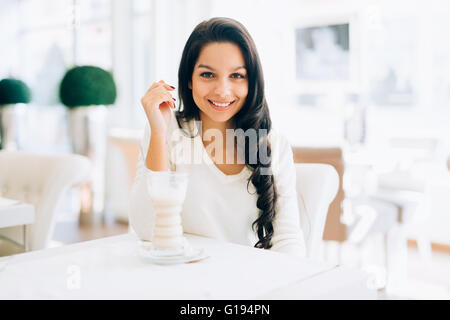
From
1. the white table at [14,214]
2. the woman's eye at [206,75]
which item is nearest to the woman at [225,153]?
the woman's eye at [206,75]

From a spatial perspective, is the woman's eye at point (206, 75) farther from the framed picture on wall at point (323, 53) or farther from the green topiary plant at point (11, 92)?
the green topiary plant at point (11, 92)

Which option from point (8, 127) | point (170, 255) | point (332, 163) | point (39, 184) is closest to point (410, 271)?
point (332, 163)

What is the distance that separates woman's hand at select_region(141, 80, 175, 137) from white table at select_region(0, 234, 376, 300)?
367mm

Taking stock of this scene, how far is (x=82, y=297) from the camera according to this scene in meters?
0.73

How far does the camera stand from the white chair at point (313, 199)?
1370 millimetres

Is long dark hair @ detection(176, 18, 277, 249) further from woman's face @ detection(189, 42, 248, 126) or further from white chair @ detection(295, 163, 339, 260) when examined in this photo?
white chair @ detection(295, 163, 339, 260)

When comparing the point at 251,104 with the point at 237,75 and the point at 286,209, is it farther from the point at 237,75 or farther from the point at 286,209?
the point at 286,209

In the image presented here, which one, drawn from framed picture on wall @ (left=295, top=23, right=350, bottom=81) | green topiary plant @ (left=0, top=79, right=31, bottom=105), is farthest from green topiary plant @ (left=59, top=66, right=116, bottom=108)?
framed picture on wall @ (left=295, top=23, right=350, bottom=81)

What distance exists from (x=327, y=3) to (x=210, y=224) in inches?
131

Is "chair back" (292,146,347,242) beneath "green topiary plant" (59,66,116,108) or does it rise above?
beneath

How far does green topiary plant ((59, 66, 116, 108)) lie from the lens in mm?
3857

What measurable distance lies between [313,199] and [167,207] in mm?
609

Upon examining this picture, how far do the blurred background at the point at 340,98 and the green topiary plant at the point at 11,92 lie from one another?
8 cm
